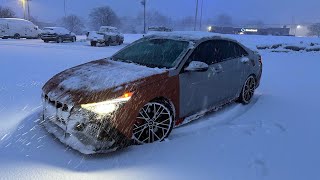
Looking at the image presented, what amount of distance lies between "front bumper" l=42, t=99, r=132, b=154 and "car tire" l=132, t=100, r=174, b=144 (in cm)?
26

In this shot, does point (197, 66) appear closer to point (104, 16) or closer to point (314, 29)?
point (104, 16)

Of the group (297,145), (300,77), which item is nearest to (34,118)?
(297,145)

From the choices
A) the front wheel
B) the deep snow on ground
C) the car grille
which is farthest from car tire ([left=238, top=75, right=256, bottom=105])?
the car grille

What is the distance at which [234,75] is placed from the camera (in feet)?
19.2

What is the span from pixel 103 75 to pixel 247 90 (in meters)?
3.29

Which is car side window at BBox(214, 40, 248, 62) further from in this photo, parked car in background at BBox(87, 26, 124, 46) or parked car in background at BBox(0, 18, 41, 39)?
parked car in background at BBox(0, 18, 41, 39)

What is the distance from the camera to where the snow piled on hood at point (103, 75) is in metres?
4.04

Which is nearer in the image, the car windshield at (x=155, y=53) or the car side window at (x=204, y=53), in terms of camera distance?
the car windshield at (x=155, y=53)

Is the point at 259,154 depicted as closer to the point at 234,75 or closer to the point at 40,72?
the point at 234,75

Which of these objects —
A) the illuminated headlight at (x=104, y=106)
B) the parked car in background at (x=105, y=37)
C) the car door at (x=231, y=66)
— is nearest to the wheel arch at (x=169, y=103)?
the illuminated headlight at (x=104, y=106)

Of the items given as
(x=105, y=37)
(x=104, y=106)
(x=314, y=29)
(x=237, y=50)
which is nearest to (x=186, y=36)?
(x=237, y=50)

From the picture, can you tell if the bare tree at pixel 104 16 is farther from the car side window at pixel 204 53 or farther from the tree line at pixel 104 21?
the car side window at pixel 204 53

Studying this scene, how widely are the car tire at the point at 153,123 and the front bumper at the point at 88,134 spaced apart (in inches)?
10.1

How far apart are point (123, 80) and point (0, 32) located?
1158 inches
